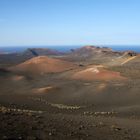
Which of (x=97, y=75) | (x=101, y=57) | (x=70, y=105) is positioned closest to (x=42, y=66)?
(x=97, y=75)

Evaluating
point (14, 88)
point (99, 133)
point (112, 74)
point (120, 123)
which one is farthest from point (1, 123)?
point (112, 74)

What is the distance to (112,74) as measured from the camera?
2313 inches

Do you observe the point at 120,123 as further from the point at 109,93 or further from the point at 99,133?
the point at 109,93

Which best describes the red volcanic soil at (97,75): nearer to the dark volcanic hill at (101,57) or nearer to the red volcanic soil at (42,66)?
the red volcanic soil at (42,66)

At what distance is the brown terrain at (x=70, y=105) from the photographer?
50.0 feet

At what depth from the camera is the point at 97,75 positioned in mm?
59844

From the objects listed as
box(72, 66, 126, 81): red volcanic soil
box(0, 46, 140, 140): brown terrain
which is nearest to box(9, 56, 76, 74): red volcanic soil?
box(0, 46, 140, 140): brown terrain

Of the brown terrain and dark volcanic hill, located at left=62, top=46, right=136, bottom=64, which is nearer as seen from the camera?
the brown terrain

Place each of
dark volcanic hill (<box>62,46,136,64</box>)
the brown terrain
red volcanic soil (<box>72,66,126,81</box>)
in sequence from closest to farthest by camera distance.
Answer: the brown terrain → red volcanic soil (<box>72,66,126,81</box>) → dark volcanic hill (<box>62,46,136,64</box>)

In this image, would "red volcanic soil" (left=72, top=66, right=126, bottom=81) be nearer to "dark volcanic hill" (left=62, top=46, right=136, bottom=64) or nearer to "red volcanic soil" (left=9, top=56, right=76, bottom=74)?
"red volcanic soil" (left=9, top=56, right=76, bottom=74)

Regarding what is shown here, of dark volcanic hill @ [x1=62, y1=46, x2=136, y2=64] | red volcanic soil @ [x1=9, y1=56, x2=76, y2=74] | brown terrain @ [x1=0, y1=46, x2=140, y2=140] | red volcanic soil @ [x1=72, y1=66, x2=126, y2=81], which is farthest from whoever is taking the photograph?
dark volcanic hill @ [x1=62, y1=46, x2=136, y2=64]

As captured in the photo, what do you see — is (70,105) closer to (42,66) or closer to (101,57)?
(42,66)

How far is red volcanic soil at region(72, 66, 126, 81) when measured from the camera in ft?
190

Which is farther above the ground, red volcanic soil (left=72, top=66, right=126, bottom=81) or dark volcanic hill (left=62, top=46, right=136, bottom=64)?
dark volcanic hill (left=62, top=46, right=136, bottom=64)
